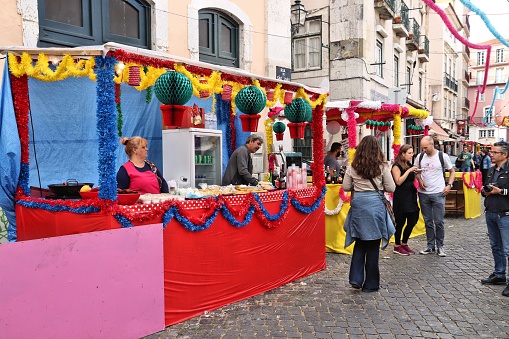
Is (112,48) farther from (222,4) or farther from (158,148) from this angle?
(222,4)

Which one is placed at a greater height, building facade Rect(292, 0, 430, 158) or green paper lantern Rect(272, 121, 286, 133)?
building facade Rect(292, 0, 430, 158)

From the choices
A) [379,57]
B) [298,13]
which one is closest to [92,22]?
[298,13]

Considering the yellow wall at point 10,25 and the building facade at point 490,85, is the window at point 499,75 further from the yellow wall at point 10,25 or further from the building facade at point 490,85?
the yellow wall at point 10,25

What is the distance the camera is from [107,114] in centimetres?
402

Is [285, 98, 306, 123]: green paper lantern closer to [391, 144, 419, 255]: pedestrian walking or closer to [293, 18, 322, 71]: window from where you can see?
[391, 144, 419, 255]: pedestrian walking

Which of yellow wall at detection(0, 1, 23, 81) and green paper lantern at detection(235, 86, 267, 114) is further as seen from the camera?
yellow wall at detection(0, 1, 23, 81)

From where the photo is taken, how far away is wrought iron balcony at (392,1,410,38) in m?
19.5

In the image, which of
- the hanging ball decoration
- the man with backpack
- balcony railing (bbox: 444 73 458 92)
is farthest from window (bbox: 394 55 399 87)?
the man with backpack

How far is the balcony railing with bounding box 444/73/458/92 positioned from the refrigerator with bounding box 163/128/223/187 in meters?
28.0

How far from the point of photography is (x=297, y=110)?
634 cm

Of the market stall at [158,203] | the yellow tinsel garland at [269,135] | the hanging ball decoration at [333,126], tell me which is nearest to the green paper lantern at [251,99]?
the market stall at [158,203]

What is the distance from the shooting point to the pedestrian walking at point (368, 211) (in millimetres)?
5180

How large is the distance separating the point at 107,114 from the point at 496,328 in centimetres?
411

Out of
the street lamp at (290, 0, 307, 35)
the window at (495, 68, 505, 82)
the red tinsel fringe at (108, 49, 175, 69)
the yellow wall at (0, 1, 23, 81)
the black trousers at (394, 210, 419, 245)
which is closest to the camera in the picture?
the red tinsel fringe at (108, 49, 175, 69)
